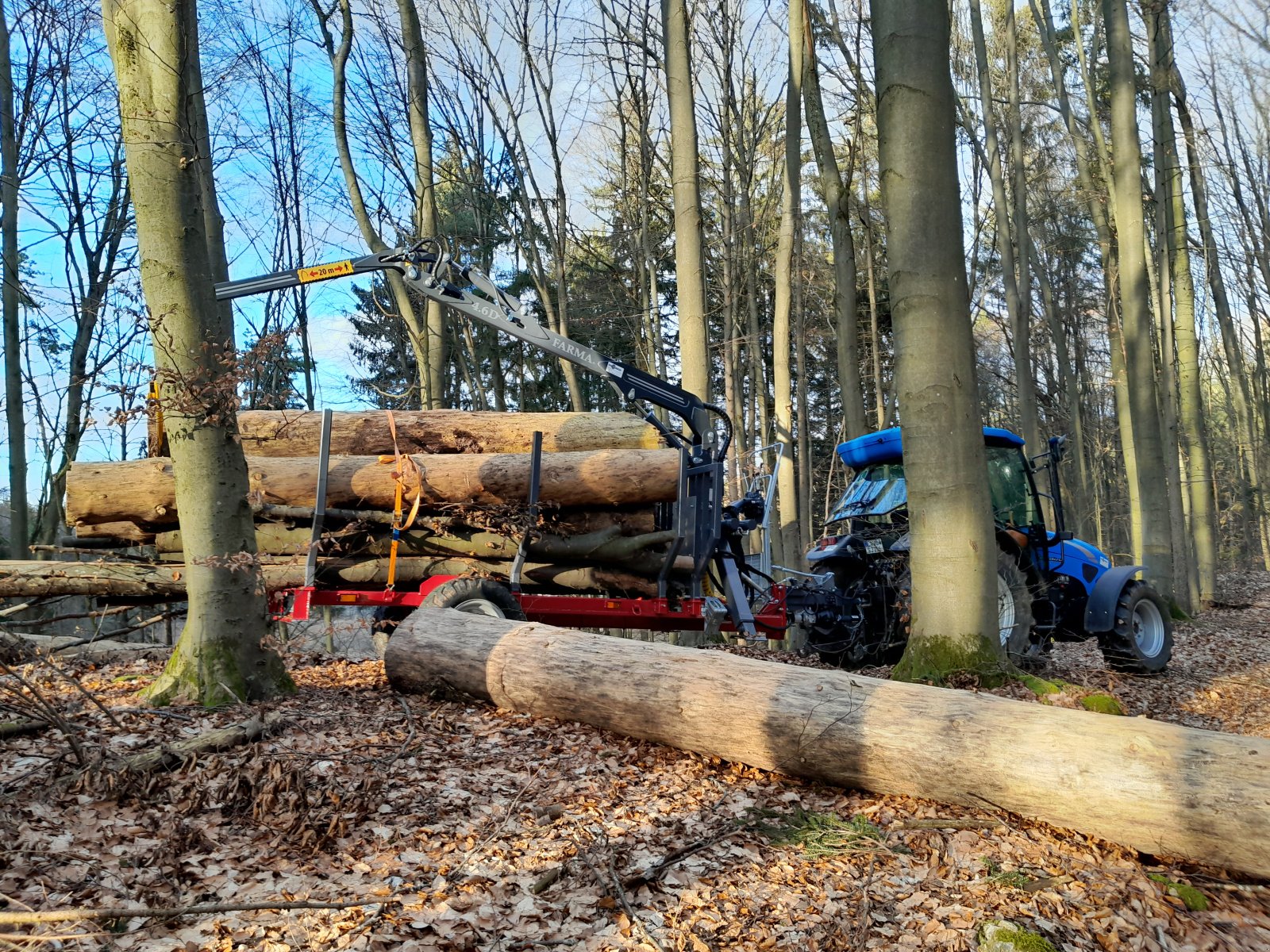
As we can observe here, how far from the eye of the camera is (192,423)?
5625 mm

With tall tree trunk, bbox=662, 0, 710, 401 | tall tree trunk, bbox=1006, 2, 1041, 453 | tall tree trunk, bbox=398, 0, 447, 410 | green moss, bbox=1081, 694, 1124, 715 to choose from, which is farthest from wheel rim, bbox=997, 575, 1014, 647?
tall tree trunk, bbox=1006, 2, 1041, 453

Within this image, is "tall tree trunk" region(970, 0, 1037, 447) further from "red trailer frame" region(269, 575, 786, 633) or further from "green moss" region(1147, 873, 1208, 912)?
"green moss" region(1147, 873, 1208, 912)

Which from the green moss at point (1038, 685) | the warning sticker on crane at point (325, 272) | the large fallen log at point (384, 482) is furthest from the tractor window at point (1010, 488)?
the warning sticker on crane at point (325, 272)

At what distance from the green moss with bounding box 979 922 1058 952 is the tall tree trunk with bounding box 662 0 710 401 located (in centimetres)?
794

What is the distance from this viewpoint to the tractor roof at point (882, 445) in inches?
348

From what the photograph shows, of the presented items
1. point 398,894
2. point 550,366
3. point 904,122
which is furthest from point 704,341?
point 550,366

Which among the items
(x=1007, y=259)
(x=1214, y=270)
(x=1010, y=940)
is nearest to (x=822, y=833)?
(x=1010, y=940)

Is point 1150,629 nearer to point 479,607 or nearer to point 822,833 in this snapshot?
point 822,833

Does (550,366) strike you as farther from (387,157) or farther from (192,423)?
(192,423)

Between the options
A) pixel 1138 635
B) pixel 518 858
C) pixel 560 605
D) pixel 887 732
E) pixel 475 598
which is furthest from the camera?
pixel 1138 635

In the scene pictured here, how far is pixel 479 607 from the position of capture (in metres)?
7.29

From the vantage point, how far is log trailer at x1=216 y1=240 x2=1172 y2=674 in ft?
25.1

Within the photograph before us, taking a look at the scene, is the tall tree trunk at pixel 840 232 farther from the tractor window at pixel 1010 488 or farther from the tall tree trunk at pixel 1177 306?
the tall tree trunk at pixel 1177 306

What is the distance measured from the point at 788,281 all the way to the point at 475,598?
Answer: 393 inches
